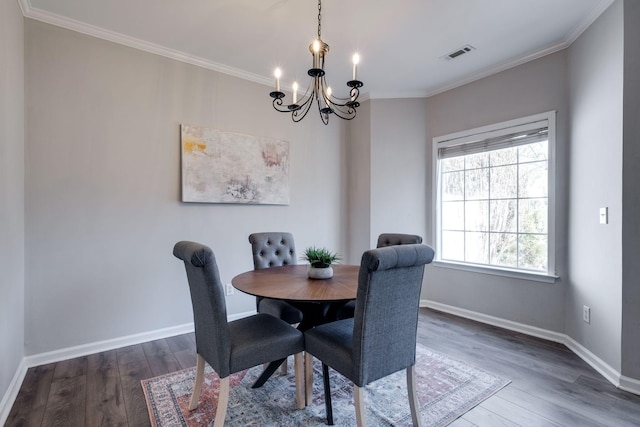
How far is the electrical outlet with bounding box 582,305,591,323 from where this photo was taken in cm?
248

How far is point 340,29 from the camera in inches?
102

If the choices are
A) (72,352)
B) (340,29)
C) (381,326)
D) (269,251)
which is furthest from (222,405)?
(340,29)

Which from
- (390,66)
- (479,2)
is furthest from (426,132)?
(479,2)

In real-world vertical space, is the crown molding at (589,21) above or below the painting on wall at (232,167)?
above

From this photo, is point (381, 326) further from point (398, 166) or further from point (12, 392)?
point (398, 166)

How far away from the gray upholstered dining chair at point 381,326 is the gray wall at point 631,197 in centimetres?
157

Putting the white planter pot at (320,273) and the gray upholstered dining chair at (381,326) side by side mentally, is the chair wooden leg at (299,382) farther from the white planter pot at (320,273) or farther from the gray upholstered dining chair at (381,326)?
the white planter pot at (320,273)

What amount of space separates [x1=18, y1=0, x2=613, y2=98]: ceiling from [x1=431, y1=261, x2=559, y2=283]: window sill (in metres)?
2.03

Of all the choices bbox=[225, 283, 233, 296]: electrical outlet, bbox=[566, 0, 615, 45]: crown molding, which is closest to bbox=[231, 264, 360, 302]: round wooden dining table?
bbox=[225, 283, 233, 296]: electrical outlet

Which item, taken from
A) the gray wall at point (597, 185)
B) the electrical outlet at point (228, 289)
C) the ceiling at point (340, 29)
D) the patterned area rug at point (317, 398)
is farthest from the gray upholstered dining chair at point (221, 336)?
the gray wall at point (597, 185)

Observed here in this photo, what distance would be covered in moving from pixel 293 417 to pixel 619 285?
2305mm

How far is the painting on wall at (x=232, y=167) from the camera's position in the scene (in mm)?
3008

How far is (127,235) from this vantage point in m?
2.73

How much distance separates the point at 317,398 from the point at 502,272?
2299 millimetres
